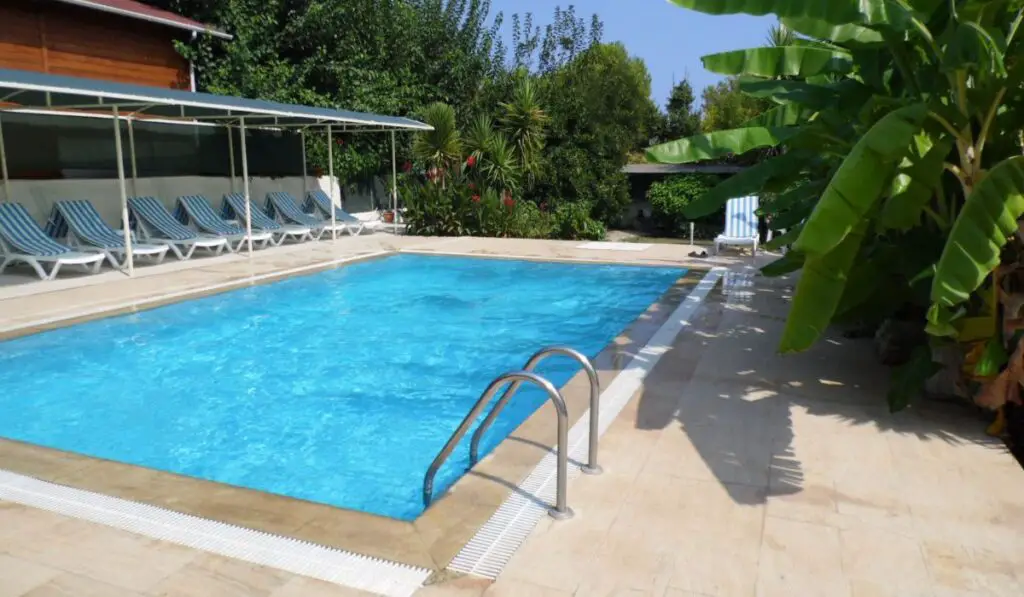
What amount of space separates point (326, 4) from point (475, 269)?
448 inches

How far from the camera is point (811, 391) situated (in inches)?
244

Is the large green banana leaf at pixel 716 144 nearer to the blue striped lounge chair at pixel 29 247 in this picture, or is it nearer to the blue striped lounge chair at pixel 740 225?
the blue striped lounge chair at pixel 740 225

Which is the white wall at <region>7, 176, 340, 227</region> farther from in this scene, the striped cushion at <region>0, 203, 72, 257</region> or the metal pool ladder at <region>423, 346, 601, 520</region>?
the metal pool ladder at <region>423, 346, 601, 520</region>

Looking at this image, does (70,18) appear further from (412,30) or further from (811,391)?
(811,391)

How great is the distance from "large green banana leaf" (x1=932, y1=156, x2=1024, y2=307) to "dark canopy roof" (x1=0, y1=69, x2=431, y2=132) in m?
9.74

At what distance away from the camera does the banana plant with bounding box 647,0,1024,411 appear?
4.19 m

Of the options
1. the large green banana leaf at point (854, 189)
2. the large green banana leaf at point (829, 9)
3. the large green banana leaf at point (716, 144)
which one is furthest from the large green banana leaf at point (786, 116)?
the large green banana leaf at point (854, 189)

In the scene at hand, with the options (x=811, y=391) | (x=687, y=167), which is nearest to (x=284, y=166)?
(x=687, y=167)

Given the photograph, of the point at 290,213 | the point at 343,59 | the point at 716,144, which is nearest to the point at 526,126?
the point at 343,59

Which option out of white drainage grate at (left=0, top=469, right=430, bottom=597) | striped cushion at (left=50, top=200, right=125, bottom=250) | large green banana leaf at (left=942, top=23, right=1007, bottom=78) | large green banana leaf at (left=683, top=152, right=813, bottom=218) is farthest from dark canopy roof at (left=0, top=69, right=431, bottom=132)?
large green banana leaf at (left=942, top=23, right=1007, bottom=78)

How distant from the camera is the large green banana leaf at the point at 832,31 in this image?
4648 mm

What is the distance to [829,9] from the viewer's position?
14.5 feet

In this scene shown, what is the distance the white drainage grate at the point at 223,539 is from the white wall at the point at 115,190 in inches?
407

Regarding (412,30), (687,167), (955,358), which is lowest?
(955,358)
